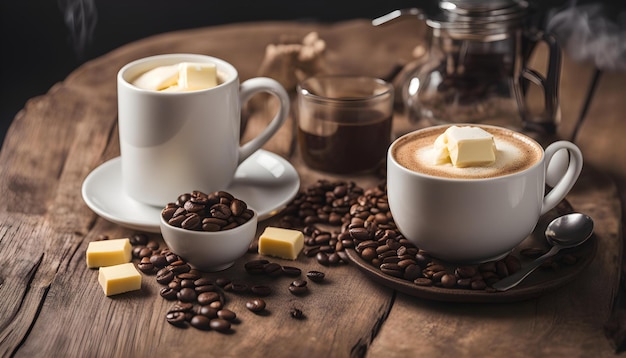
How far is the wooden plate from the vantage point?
5.35 ft

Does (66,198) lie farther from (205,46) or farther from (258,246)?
(205,46)

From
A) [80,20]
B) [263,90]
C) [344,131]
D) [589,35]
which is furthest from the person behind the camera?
[80,20]

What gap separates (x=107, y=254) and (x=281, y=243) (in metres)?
0.36

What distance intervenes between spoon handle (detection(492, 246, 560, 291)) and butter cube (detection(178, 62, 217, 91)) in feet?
Answer: 2.57

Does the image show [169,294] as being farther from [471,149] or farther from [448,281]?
[471,149]

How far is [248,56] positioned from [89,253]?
1338 millimetres

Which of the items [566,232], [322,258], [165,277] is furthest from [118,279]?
[566,232]

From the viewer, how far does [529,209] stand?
5.56 feet

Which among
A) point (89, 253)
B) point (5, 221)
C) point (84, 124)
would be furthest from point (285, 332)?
point (84, 124)

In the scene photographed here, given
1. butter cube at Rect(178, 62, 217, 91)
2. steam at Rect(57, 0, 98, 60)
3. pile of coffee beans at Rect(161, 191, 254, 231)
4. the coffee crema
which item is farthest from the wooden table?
steam at Rect(57, 0, 98, 60)

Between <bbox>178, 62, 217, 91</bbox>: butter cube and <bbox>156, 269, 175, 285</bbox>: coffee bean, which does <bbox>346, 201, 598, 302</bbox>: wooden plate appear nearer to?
<bbox>156, 269, 175, 285</bbox>: coffee bean

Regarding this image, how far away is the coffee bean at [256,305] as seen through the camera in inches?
64.8

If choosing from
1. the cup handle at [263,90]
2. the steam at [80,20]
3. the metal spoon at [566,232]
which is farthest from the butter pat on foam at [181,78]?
the steam at [80,20]

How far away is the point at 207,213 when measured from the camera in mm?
1784
